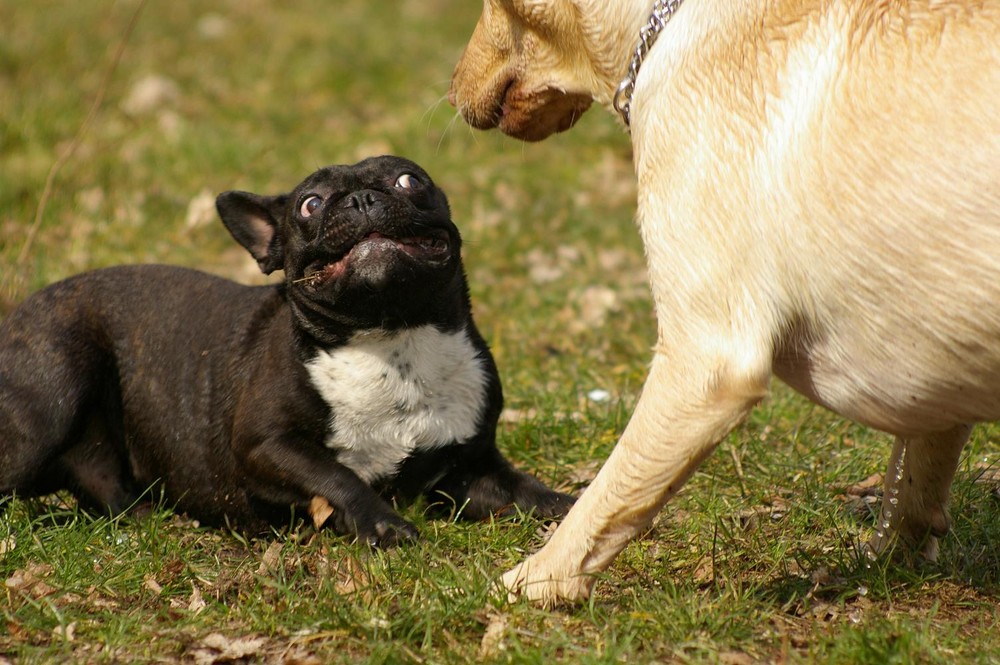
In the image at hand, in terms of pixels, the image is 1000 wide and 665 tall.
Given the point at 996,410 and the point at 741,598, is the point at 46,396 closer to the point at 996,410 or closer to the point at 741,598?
the point at 741,598

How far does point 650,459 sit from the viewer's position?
329 cm

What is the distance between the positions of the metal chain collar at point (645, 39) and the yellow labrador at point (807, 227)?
0.05 meters

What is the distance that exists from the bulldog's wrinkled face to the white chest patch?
0.40ft

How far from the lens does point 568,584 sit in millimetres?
3471

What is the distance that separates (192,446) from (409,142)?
17.2 ft

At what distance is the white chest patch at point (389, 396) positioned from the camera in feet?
14.1

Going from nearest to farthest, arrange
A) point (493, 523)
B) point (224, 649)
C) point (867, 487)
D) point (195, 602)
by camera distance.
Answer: point (224, 649)
point (195, 602)
point (493, 523)
point (867, 487)

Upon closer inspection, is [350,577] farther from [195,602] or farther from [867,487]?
[867,487]

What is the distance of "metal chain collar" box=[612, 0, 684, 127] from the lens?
356cm

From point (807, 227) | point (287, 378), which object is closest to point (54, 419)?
point (287, 378)

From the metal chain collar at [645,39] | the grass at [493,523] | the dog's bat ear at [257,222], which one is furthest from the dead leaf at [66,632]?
the metal chain collar at [645,39]

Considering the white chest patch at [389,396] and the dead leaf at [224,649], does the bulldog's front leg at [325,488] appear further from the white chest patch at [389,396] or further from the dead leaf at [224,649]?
the dead leaf at [224,649]

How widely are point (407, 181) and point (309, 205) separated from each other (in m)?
0.36

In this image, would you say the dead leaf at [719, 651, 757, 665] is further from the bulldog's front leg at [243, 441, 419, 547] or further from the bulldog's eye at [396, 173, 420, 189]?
the bulldog's eye at [396, 173, 420, 189]
